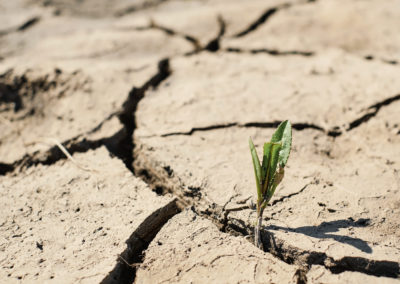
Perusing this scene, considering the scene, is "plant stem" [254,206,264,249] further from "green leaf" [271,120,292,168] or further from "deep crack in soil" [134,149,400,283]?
"green leaf" [271,120,292,168]

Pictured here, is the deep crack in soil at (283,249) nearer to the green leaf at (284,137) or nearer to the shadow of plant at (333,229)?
the shadow of plant at (333,229)

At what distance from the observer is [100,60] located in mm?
2252

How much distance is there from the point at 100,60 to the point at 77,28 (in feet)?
1.95

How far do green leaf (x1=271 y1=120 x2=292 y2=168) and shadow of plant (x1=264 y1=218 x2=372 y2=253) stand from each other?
0.24 metres

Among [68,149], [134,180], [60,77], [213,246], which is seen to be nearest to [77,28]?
[60,77]

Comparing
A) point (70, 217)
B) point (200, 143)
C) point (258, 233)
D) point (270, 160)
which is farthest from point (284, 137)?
point (70, 217)

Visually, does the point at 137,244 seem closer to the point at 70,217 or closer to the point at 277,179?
the point at 70,217

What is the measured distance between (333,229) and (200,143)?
64 centimetres

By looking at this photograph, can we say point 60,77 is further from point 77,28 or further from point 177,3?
point 177,3

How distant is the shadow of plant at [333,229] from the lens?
1138 millimetres

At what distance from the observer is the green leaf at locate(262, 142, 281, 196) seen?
108cm

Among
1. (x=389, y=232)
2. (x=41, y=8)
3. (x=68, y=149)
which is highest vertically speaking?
(x=41, y=8)

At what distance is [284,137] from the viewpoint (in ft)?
3.74

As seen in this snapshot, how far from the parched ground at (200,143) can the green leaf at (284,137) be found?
0.23 m
